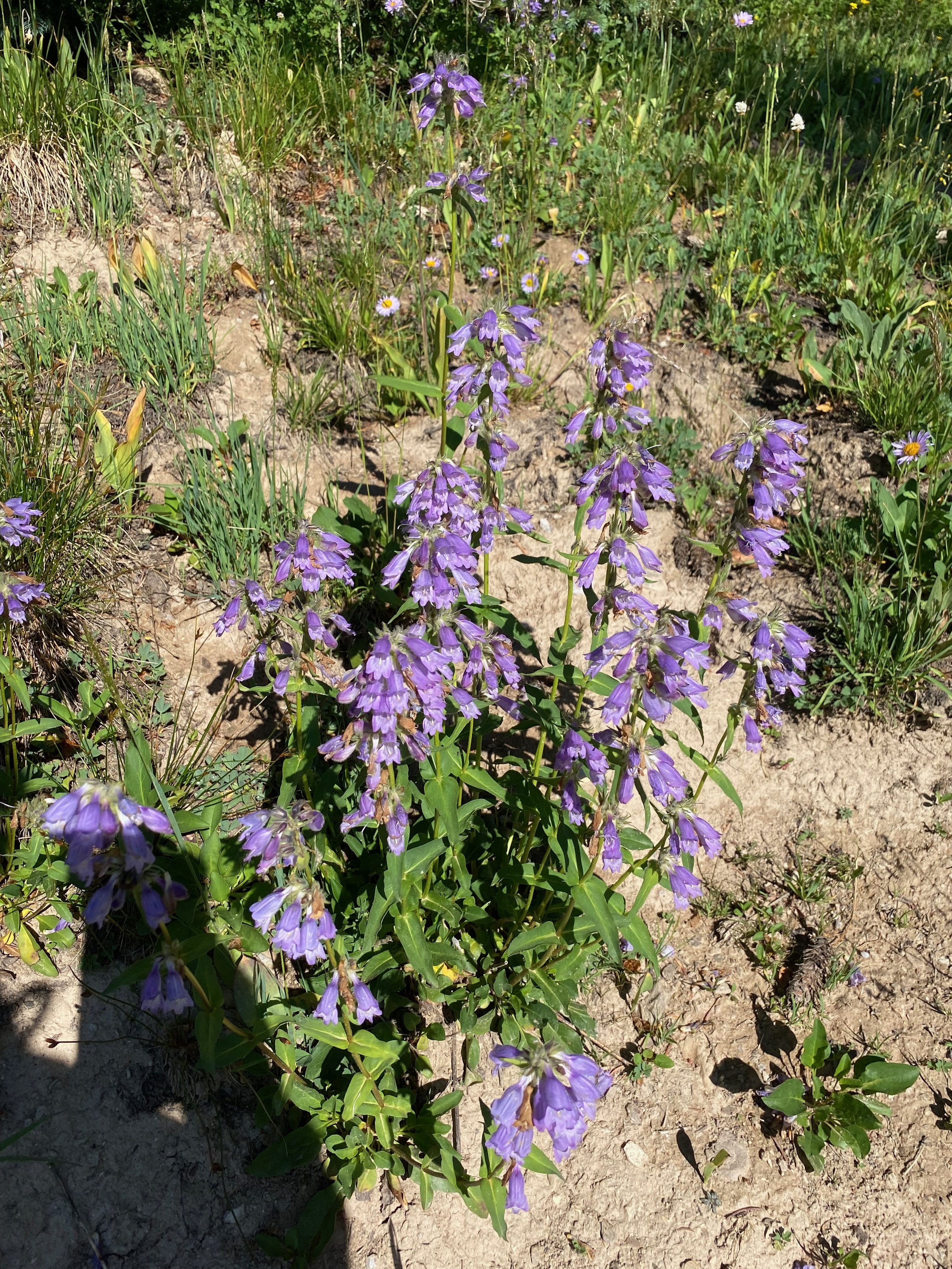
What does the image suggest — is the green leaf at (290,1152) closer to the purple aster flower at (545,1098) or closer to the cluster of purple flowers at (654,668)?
the purple aster flower at (545,1098)

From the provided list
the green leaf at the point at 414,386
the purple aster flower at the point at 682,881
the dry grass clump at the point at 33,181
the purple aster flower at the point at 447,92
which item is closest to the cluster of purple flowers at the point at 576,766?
the purple aster flower at the point at 682,881

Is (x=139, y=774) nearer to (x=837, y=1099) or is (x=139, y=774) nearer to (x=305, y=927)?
(x=305, y=927)

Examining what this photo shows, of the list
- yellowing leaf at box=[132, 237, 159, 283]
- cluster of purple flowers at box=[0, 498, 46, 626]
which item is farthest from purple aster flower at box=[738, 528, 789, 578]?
yellowing leaf at box=[132, 237, 159, 283]

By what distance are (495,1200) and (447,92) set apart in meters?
3.49

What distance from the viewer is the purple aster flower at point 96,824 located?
1.66 meters

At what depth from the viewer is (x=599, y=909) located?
2.45 metres

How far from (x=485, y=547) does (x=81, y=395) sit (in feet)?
6.93

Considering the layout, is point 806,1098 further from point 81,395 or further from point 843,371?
point 81,395

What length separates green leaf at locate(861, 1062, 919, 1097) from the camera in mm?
2703

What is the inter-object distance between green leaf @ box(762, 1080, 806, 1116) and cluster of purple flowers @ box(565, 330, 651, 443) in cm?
211

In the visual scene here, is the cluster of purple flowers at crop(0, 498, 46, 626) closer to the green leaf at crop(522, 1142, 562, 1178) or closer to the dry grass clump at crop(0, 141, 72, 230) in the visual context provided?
the green leaf at crop(522, 1142, 562, 1178)

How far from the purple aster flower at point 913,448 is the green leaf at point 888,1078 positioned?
2.47 m

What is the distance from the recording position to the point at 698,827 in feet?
7.62

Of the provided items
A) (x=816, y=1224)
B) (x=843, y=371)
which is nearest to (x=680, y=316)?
(x=843, y=371)
